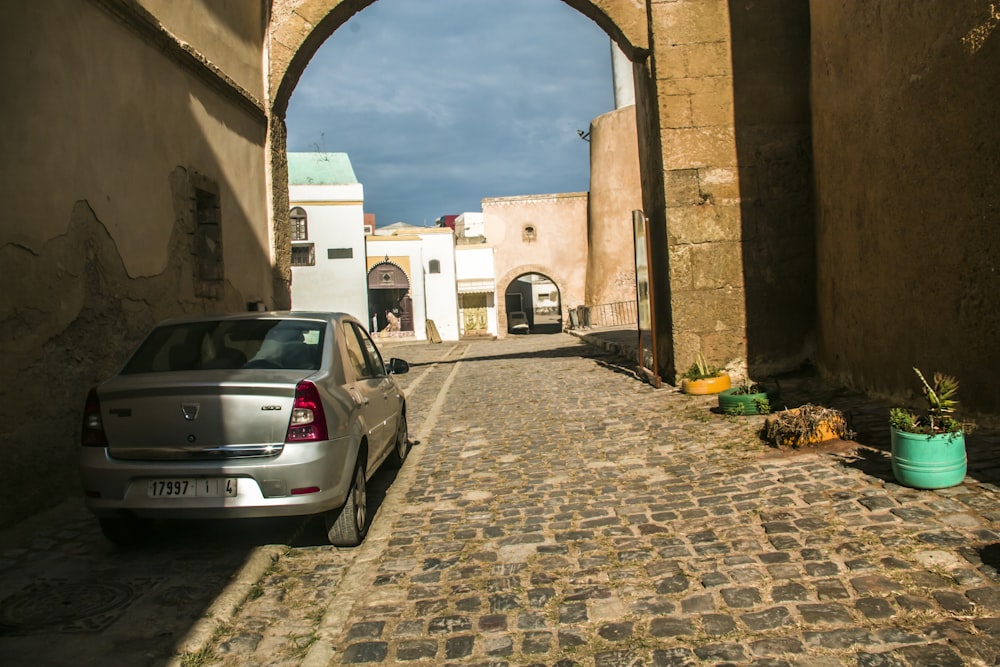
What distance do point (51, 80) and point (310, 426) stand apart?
3.62 m

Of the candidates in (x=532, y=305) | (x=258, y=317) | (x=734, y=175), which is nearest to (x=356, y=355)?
(x=258, y=317)

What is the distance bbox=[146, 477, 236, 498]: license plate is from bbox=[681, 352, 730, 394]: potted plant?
21.7 feet

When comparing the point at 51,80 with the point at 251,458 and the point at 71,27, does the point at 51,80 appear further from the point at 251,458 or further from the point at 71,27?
the point at 251,458

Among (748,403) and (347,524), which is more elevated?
(748,403)

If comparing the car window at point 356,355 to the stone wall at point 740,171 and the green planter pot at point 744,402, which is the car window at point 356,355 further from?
the stone wall at point 740,171

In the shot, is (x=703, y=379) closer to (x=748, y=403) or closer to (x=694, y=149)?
(x=748, y=403)

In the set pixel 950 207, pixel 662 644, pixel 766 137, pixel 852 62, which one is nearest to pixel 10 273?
pixel 662 644

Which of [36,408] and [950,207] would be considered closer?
[36,408]

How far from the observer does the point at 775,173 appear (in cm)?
959

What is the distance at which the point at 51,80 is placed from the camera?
5391 mm

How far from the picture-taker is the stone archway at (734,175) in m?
9.57

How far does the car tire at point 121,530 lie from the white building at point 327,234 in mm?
28686

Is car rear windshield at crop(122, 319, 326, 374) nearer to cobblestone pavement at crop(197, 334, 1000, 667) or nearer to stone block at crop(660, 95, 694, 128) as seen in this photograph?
cobblestone pavement at crop(197, 334, 1000, 667)

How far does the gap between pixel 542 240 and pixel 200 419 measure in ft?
117
